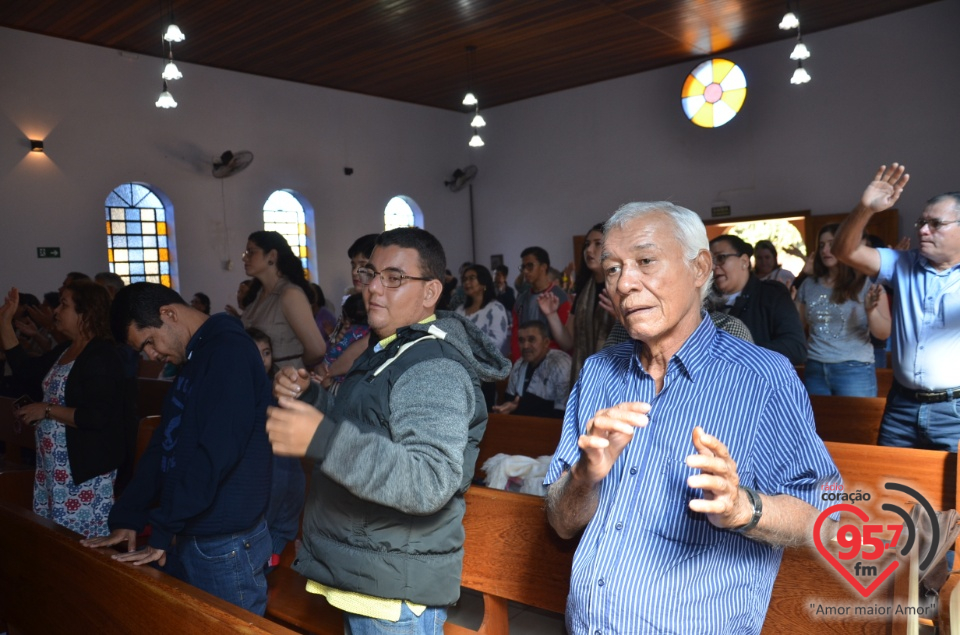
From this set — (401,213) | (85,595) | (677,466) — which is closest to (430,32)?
(401,213)

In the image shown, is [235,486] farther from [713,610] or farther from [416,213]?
[416,213]

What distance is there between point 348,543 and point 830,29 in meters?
10.9

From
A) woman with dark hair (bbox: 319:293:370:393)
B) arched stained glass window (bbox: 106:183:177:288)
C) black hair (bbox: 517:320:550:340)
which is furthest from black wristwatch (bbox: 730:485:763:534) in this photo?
arched stained glass window (bbox: 106:183:177:288)

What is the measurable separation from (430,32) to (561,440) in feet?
30.2

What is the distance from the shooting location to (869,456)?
9.01 ft

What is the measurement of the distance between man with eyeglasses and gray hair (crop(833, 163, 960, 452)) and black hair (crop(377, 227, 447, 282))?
5.85 ft

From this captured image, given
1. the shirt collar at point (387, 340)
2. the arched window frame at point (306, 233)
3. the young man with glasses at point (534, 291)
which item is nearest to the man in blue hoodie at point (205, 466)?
the shirt collar at point (387, 340)

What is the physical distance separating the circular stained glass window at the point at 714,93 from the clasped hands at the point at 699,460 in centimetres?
1090

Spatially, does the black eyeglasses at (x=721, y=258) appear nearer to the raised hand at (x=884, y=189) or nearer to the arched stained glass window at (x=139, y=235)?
the raised hand at (x=884, y=189)

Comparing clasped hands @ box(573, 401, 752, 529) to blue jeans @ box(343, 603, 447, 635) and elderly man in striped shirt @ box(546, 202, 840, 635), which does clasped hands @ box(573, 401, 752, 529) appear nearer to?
elderly man in striped shirt @ box(546, 202, 840, 635)

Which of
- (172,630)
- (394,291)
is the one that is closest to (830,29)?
(394,291)

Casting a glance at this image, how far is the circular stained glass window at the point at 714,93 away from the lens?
11047 millimetres

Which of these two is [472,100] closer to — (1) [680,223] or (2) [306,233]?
(2) [306,233]

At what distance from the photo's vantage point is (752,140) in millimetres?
11023
